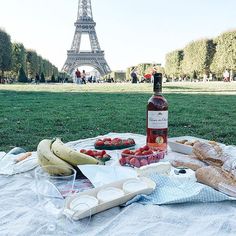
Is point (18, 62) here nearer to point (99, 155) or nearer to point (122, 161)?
point (99, 155)

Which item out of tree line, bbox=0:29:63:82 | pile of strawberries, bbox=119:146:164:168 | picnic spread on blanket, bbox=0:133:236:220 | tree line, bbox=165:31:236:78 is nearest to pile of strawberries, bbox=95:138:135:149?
picnic spread on blanket, bbox=0:133:236:220

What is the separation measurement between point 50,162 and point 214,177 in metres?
0.92

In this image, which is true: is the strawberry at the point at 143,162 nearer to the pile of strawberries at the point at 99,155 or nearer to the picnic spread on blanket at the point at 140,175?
the picnic spread on blanket at the point at 140,175

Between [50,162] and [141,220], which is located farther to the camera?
[50,162]

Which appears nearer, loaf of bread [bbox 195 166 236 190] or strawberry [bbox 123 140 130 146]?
loaf of bread [bbox 195 166 236 190]

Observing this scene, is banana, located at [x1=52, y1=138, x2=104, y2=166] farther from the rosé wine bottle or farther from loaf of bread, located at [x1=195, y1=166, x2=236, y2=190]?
loaf of bread, located at [x1=195, y1=166, x2=236, y2=190]

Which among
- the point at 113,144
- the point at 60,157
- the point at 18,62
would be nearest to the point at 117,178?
the point at 60,157

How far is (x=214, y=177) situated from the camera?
191 centimetres

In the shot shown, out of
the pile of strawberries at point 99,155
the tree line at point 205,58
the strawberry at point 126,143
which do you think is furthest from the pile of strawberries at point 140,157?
the tree line at point 205,58

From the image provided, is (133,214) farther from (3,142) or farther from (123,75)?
(123,75)

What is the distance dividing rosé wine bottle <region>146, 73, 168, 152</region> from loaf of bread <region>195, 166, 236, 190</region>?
572 millimetres

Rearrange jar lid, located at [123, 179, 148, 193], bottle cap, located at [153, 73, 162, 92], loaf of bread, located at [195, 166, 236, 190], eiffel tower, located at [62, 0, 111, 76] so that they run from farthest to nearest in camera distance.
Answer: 1. eiffel tower, located at [62, 0, 111, 76]
2. bottle cap, located at [153, 73, 162, 92]
3. loaf of bread, located at [195, 166, 236, 190]
4. jar lid, located at [123, 179, 148, 193]

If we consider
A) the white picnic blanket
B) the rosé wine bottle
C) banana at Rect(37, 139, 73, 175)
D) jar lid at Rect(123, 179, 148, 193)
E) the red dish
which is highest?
the rosé wine bottle

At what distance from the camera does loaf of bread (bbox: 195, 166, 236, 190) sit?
1.87 metres
